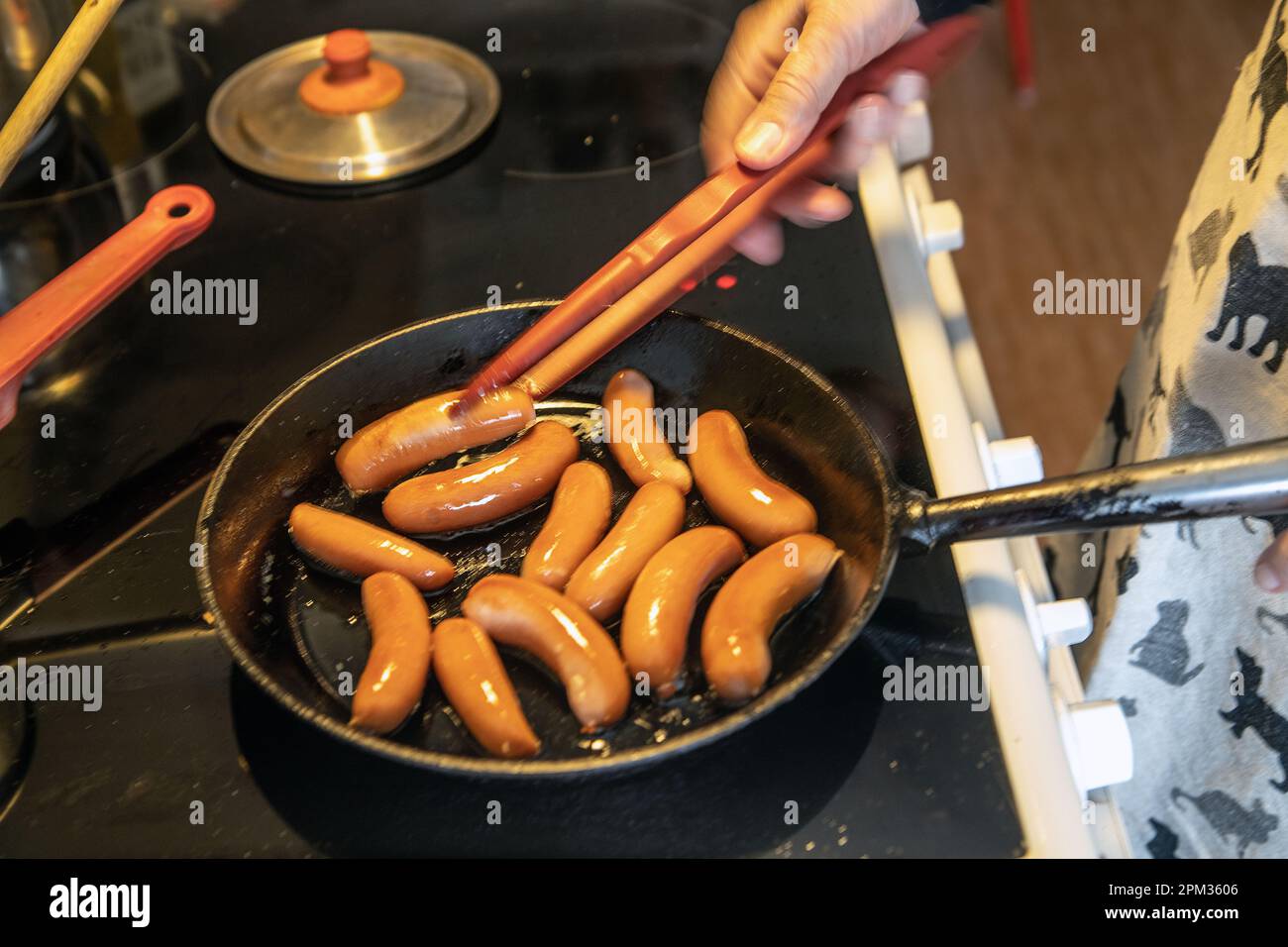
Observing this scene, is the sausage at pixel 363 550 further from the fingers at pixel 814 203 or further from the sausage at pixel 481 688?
the fingers at pixel 814 203

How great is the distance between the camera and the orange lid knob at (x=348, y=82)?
163 cm

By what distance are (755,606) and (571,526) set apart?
19 centimetres

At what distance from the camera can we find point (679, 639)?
3.27 feet

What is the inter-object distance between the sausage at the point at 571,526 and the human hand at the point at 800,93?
0.28 meters

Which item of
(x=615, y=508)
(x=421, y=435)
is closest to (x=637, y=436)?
(x=615, y=508)

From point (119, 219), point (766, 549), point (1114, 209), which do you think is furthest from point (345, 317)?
point (1114, 209)

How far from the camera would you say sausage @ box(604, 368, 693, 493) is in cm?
116

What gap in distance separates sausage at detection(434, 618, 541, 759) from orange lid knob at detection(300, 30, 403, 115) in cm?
90

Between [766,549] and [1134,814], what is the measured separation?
2.14 feet

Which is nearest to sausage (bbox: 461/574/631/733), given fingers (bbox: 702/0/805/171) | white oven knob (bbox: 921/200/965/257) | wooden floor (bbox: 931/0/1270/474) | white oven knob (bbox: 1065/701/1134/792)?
white oven knob (bbox: 1065/701/1134/792)

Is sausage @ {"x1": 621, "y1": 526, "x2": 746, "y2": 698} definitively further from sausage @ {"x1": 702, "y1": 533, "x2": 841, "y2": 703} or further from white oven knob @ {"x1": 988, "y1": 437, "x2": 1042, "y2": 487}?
white oven knob @ {"x1": 988, "y1": 437, "x2": 1042, "y2": 487}

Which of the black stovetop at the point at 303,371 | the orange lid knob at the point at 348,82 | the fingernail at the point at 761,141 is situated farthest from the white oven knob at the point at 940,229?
the orange lid knob at the point at 348,82

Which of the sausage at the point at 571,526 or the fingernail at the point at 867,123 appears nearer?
the sausage at the point at 571,526
